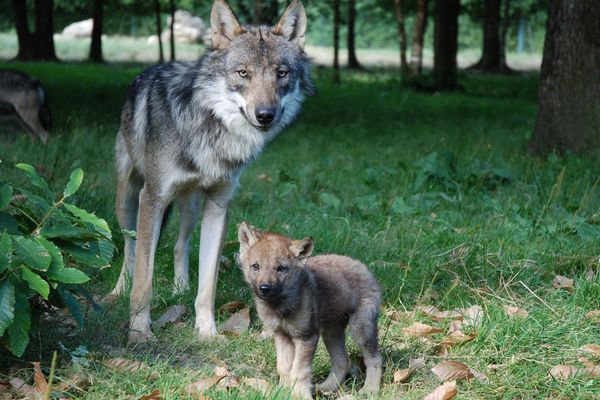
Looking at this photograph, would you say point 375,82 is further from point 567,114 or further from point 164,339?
point 164,339

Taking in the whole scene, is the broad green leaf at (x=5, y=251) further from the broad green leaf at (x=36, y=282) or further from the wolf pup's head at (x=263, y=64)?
the wolf pup's head at (x=263, y=64)

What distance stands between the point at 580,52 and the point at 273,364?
287 inches

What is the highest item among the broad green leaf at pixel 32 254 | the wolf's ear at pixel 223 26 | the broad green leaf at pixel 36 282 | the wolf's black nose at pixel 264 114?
the wolf's ear at pixel 223 26

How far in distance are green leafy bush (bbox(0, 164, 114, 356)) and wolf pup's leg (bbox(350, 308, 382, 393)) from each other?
4.52ft

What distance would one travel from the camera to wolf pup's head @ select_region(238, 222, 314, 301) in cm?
423

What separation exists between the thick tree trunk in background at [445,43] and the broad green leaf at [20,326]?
66.0 feet

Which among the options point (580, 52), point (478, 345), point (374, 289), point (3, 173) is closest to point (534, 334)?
point (478, 345)

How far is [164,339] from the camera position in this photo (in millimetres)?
5129

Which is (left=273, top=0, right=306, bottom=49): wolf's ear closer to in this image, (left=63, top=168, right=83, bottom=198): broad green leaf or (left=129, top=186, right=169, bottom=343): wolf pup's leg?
(left=129, top=186, right=169, bottom=343): wolf pup's leg

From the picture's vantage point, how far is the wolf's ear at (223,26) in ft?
18.1

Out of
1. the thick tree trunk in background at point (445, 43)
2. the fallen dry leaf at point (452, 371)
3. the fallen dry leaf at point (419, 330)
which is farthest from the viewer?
the thick tree trunk in background at point (445, 43)

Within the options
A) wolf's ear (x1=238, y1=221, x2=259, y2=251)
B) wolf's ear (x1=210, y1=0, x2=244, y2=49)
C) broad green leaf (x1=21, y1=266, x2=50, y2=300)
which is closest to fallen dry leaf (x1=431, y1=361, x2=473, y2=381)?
wolf's ear (x1=238, y1=221, x2=259, y2=251)

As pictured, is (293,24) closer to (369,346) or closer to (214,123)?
(214,123)

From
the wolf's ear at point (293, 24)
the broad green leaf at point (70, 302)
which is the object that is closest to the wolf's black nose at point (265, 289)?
the broad green leaf at point (70, 302)
